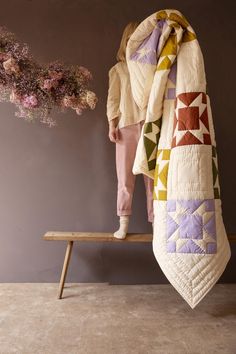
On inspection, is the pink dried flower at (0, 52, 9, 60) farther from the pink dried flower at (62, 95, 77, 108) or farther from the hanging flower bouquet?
the pink dried flower at (62, 95, 77, 108)

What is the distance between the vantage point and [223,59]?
6.81ft

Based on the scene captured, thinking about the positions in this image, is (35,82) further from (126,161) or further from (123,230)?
(123,230)

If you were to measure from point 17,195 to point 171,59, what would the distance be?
1.25m

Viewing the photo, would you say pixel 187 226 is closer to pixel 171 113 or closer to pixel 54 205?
pixel 171 113

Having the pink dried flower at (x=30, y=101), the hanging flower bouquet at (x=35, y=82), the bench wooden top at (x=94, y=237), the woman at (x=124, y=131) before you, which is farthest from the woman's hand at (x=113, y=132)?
the bench wooden top at (x=94, y=237)

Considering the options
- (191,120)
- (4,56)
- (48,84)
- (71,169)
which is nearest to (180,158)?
(191,120)

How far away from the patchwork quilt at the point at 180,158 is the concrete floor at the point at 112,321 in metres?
0.21

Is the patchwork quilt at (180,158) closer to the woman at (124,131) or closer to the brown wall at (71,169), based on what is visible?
the woman at (124,131)

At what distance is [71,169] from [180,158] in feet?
2.95

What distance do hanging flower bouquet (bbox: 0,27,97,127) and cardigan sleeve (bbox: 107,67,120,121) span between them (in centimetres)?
16

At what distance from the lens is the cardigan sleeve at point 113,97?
1805mm

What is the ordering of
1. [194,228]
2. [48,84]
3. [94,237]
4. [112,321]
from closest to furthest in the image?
[194,228] < [112,321] < [48,84] < [94,237]

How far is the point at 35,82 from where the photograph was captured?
5.36ft

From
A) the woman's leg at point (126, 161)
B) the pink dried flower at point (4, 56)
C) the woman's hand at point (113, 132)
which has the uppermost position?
the pink dried flower at point (4, 56)
